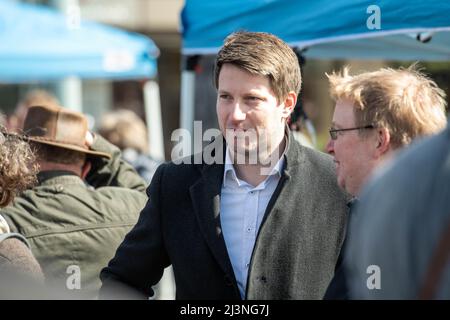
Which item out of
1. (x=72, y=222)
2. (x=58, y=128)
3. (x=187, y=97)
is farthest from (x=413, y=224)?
(x=187, y=97)

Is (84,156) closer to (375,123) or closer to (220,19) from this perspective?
(220,19)

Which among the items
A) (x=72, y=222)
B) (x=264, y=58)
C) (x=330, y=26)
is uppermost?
(x=330, y=26)

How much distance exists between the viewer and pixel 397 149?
8.05ft

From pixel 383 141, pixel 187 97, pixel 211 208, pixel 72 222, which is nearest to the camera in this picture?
pixel 383 141

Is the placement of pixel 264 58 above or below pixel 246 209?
above

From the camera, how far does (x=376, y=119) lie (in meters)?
2.46

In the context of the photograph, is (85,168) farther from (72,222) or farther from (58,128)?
(72,222)

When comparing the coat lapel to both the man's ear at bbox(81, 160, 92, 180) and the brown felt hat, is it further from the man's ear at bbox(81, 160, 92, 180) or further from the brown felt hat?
the man's ear at bbox(81, 160, 92, 180)

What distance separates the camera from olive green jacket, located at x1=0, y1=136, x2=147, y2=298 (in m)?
3.49

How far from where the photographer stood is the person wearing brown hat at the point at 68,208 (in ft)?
11.5

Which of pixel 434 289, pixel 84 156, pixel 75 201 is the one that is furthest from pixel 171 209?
Answer: pixel 434 289

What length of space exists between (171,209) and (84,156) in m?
1.22

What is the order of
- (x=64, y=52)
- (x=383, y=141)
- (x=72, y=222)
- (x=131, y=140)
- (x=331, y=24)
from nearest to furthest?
(x=383, y=141), (x=72, y=222), (x=331, y=24), (x=131, y=140), (x=64, y=52)

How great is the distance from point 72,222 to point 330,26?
147cm
